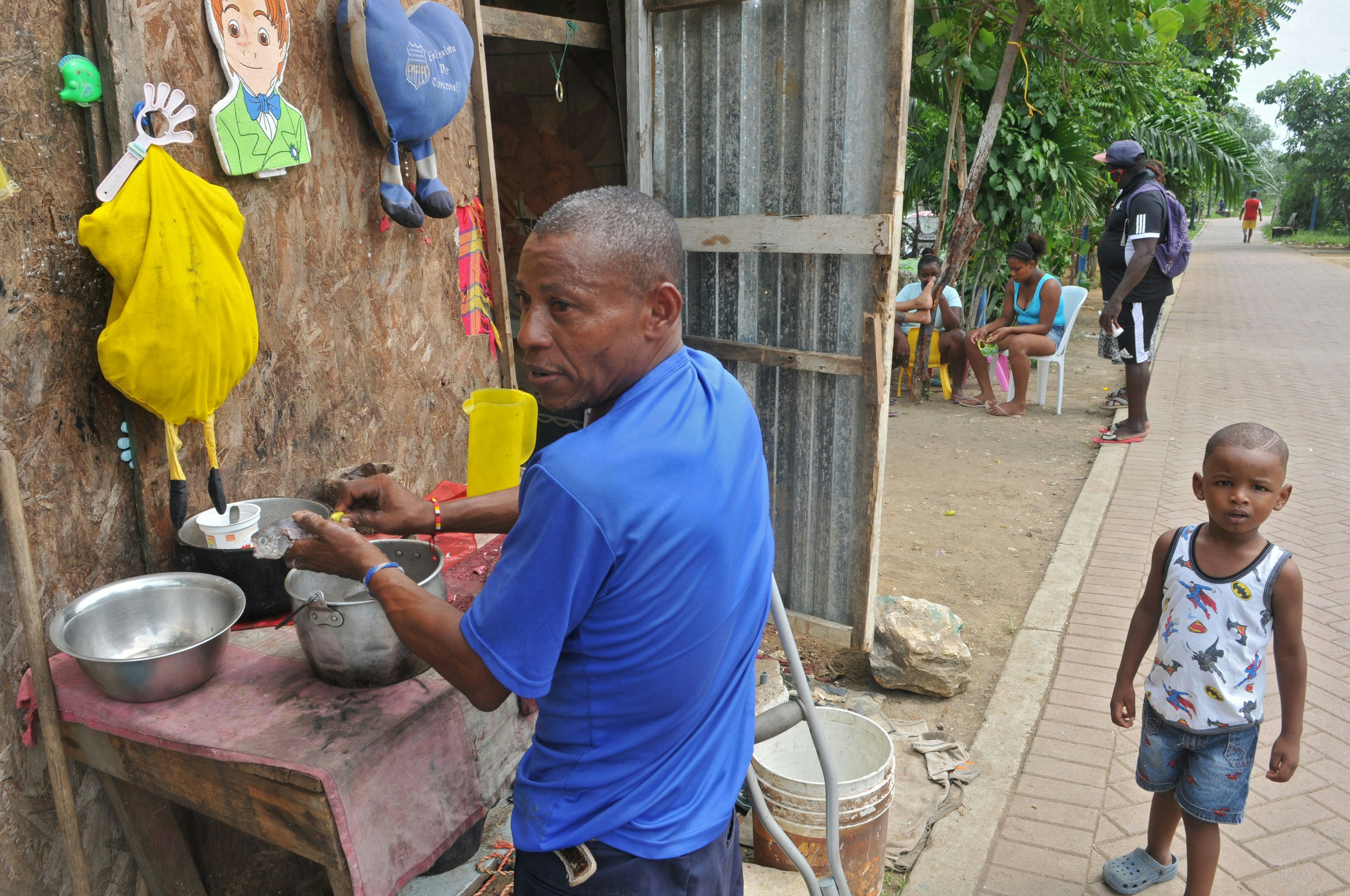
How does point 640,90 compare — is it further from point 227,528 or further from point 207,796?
point 207,796

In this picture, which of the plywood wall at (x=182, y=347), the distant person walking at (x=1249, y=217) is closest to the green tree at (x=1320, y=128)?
the distant person walking at (x=1249, y=217)

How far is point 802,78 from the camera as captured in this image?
3643mm

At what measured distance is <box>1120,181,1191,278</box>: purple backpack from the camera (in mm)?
7152

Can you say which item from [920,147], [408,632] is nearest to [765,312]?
[408,632]

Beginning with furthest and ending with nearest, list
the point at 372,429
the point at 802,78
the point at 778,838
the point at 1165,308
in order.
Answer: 1. the point at 1165,308
2. the point at 802,78
3. the point at 372,429
4. the point at 778,838

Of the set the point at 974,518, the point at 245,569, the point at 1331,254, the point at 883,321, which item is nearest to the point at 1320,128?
the point at 1331,254

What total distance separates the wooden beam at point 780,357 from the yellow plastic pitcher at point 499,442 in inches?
31.9

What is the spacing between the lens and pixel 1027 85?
880 centimetres

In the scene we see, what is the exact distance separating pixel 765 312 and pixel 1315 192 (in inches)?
1885

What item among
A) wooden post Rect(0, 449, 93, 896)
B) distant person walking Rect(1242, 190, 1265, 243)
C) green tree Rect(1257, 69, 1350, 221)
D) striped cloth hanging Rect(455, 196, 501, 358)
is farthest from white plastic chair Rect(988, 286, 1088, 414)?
distant person walking Rect(1242, 190, 1265, 243)

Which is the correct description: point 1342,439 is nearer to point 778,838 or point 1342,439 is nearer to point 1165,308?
point 778,838

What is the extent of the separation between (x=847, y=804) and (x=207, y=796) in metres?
1.62

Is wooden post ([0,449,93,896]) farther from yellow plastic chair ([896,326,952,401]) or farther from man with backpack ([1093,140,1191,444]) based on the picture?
yellow plastic chair ([896,326,952,401])

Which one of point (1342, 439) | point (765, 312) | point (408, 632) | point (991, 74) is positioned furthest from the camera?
point (991, 74)
